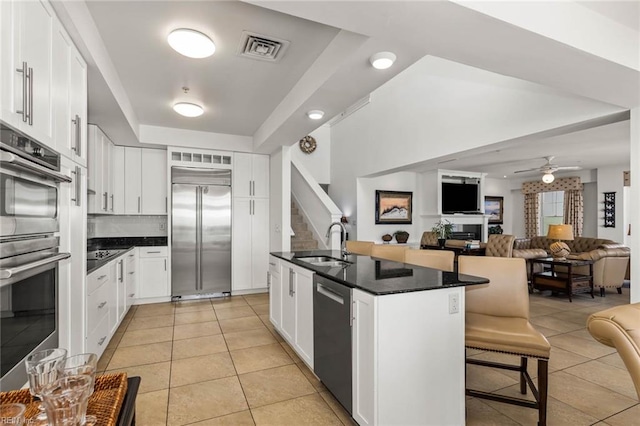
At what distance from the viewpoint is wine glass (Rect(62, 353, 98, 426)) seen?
31.0 inches

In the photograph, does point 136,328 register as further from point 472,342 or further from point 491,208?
point 491,208

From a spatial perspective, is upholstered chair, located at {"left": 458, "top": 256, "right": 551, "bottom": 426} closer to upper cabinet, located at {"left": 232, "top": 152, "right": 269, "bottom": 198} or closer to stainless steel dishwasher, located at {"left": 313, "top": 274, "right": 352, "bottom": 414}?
stainless steel dishwasher, located at {"left": 313, "top": 274, "right": 352, "bottom": 414}

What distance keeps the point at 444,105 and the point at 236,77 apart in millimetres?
3577

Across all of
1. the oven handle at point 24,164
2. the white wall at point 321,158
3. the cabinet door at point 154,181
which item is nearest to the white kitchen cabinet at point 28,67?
the oven handle at point 24,164

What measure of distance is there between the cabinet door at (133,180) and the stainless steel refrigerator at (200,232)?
1.89ft

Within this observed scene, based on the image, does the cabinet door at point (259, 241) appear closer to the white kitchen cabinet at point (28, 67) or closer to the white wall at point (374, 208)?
the white wall at point (374, 208)

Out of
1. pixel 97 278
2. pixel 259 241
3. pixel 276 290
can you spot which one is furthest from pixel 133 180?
pixel 276 290

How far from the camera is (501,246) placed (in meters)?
6.49

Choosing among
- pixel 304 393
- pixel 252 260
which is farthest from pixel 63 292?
pixel 252 260

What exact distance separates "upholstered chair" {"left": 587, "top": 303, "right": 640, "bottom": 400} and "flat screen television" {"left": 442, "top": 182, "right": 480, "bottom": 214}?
25.1ft

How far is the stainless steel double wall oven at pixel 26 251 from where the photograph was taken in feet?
4.14

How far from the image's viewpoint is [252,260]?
18.3 ft

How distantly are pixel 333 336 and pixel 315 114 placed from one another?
2347 millimetres

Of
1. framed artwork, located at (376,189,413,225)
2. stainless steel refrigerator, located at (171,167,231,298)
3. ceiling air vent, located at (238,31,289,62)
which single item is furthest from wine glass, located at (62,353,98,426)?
framed artwork, located at (376,189,413,225)
